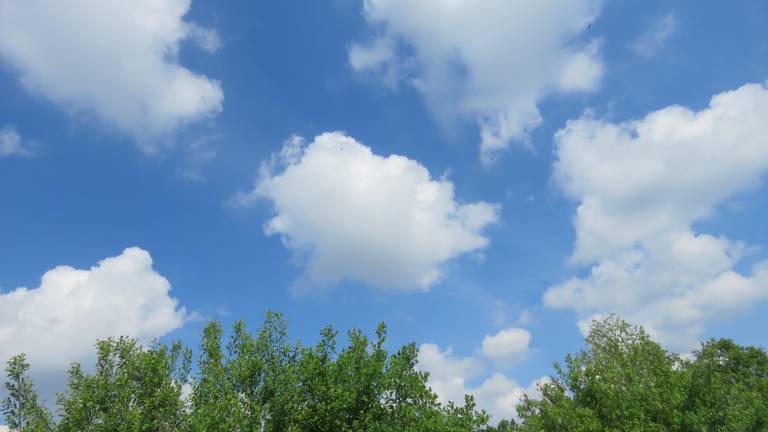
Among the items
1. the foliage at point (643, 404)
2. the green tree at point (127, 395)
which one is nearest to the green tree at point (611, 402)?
the foliage at point (643, 404)

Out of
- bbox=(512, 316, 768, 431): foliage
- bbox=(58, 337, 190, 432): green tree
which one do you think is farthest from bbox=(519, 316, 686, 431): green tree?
bbox=(58, 337, 190, 432): green tree

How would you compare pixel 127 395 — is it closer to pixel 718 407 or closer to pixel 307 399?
pixel 307 399

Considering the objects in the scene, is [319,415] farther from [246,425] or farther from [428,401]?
[428,401]

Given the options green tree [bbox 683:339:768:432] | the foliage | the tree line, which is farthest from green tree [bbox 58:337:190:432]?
green tree [bbox 683:339:768:432]

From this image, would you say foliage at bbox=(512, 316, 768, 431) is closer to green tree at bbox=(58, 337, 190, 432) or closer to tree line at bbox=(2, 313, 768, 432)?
tree line at bbox=(2, 313, 768, 432)

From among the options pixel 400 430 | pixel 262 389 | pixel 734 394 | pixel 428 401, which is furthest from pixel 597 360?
pixel 262 389

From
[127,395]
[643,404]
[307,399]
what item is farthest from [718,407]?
[127,395]

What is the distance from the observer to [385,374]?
38.7m

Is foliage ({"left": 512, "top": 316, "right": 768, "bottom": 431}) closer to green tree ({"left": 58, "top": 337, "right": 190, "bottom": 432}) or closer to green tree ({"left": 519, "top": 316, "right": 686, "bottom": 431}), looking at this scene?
green tree ({"left": 519, "top": 316, "right": 686, "bottom": 431})

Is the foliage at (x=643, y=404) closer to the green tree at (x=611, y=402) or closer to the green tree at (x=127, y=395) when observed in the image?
the green tree at (x=611, y=402)

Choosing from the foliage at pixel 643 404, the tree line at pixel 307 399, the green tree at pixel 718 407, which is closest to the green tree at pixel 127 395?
the tree line at pixel 307 399

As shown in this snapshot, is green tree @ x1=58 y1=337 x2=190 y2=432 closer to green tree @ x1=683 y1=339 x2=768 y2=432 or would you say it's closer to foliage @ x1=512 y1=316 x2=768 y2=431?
foliage @ x1=512 y1=316 x2=768 y2=431

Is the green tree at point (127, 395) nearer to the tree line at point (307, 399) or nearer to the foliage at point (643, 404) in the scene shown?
the tree line at point (307, 399)

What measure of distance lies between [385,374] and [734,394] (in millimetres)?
37171
